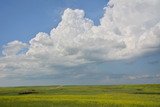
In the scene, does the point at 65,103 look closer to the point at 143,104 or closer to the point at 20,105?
the point at 20,105

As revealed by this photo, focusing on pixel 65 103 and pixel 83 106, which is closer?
pixel 83 106

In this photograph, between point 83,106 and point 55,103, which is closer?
point 83,106

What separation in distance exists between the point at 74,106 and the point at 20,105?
804cm

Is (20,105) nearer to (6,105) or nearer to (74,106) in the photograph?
(6,105)

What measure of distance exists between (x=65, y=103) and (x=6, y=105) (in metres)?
9.07

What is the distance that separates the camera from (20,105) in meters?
46.5

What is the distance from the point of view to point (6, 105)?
45.6 meters

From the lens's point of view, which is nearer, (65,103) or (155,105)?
(155,105)

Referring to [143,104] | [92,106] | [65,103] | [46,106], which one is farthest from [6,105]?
[143,104]

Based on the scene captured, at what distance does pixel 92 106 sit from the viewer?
149 ft

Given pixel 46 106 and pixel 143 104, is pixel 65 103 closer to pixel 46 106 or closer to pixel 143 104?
pixel 46 106

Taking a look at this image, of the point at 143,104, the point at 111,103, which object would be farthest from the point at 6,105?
the point at 143,104

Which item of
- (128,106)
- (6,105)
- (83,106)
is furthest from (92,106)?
(6,105)

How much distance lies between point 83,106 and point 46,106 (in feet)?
17.7
